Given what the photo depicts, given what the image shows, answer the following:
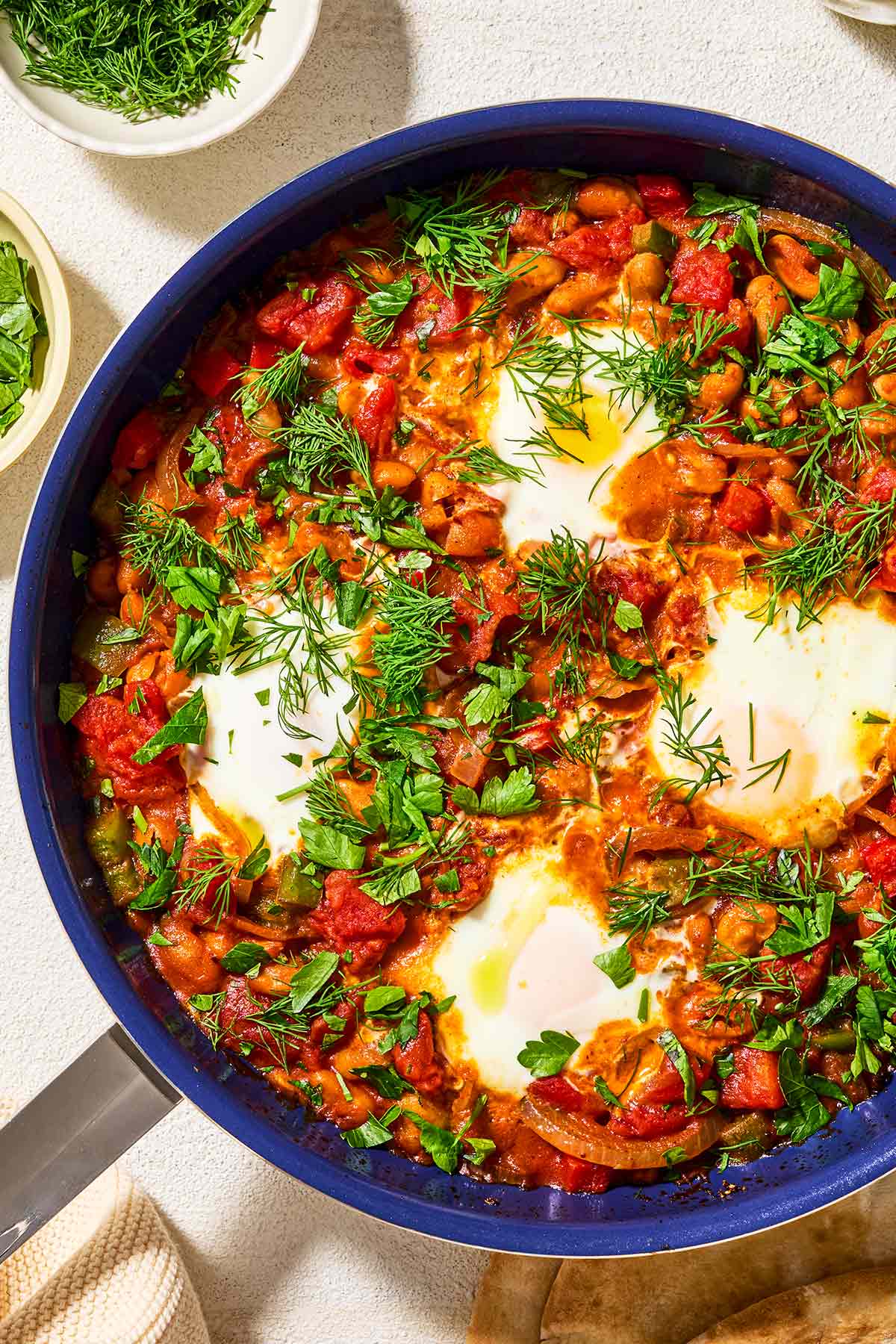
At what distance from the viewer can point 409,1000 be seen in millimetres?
3961

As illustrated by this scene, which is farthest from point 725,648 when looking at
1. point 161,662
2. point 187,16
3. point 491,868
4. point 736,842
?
point 187,16

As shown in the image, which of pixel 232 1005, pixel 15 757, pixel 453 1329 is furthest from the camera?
pixel 453 1329

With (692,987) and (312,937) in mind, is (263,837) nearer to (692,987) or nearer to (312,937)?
(312,937)

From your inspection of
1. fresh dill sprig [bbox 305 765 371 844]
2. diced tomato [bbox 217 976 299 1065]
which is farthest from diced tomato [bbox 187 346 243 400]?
diced tomato [bbox 217 976 299 1065]

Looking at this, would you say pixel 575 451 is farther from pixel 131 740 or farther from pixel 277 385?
pixel 131 740

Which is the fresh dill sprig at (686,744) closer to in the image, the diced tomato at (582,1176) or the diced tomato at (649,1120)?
the diced tomato at (649,1120)

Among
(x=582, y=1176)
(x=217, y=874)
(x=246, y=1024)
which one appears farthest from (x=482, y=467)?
(x=582, y=1176)

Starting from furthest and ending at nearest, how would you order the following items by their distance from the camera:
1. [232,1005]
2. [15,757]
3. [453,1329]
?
1. [453,1329]
2. [232,1005]
3. [15,757]

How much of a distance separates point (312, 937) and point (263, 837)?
378mm

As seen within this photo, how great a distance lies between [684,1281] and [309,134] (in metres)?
4.29

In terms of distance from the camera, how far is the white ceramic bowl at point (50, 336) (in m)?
4.11

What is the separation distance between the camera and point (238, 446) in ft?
13.0

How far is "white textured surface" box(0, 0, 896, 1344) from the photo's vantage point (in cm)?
432

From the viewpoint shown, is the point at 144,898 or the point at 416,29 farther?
the point at 416,29
